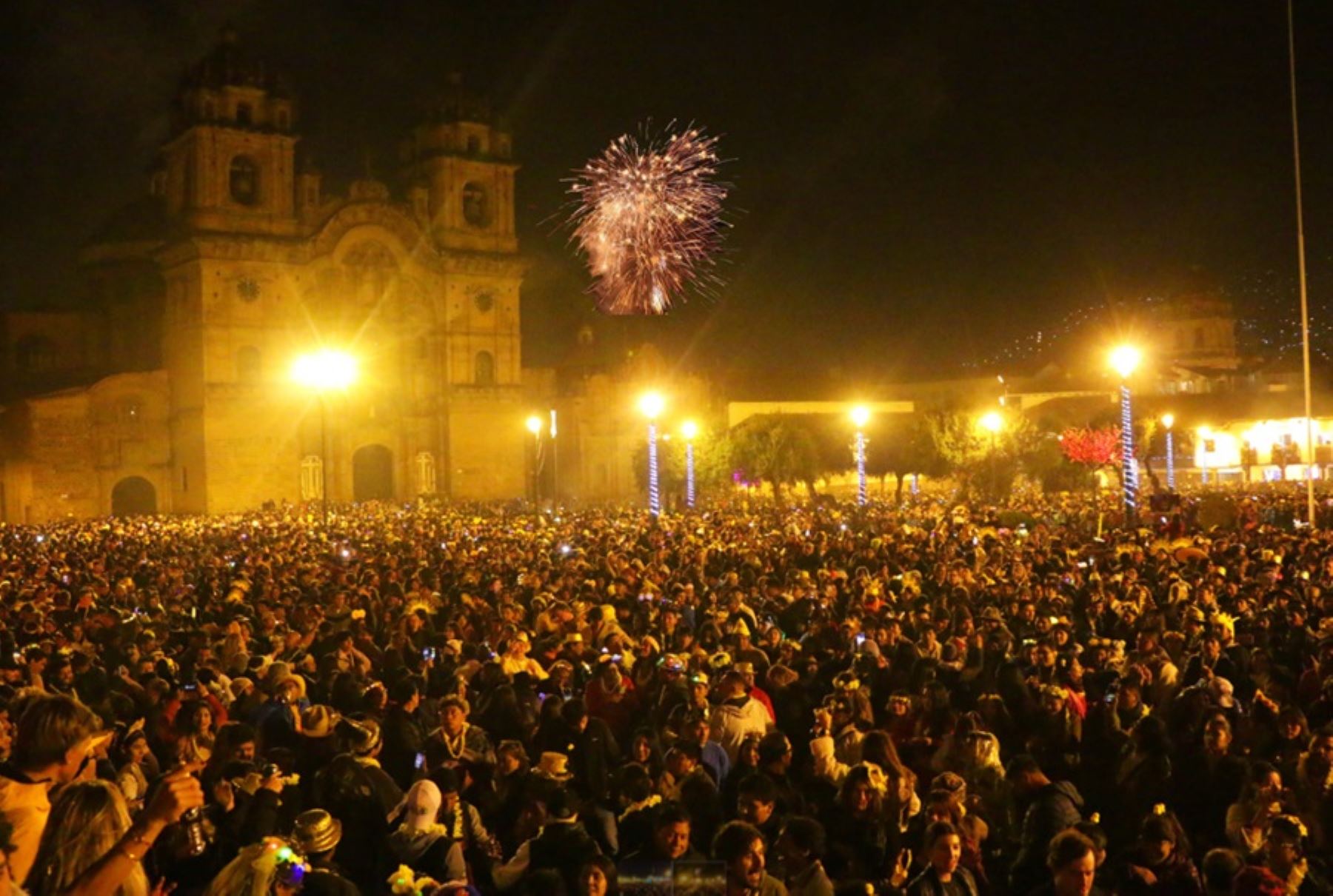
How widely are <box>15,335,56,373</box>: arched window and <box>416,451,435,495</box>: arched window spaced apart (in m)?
16.3

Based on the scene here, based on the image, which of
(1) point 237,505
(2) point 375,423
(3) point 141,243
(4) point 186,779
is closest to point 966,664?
(4) point 186,779

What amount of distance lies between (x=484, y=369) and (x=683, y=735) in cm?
5556

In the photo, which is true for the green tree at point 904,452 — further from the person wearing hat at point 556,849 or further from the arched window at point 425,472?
the person wearing hat at point 556,849

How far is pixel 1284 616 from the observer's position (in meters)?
12.7

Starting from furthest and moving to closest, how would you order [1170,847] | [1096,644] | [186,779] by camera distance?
[1096,644], [1170,847], [186,779]

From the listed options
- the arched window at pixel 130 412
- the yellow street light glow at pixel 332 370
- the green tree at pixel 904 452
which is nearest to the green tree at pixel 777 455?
the green tree at pixel 904 452

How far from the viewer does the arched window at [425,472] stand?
6119 centimetres

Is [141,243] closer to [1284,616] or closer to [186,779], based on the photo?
[1284,616]

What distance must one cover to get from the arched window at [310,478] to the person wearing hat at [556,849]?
52.8 metres

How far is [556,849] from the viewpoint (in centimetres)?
621

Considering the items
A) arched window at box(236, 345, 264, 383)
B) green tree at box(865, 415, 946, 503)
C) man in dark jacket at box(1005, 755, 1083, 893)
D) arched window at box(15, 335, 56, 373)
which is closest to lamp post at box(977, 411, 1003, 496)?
green tree at box(865, 415, 946, 503)

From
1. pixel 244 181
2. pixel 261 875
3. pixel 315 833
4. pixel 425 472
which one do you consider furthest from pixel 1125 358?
pixel 425 472

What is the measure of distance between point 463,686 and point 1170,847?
5.12 metres

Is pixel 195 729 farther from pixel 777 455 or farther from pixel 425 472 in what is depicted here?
pixel 425 472
